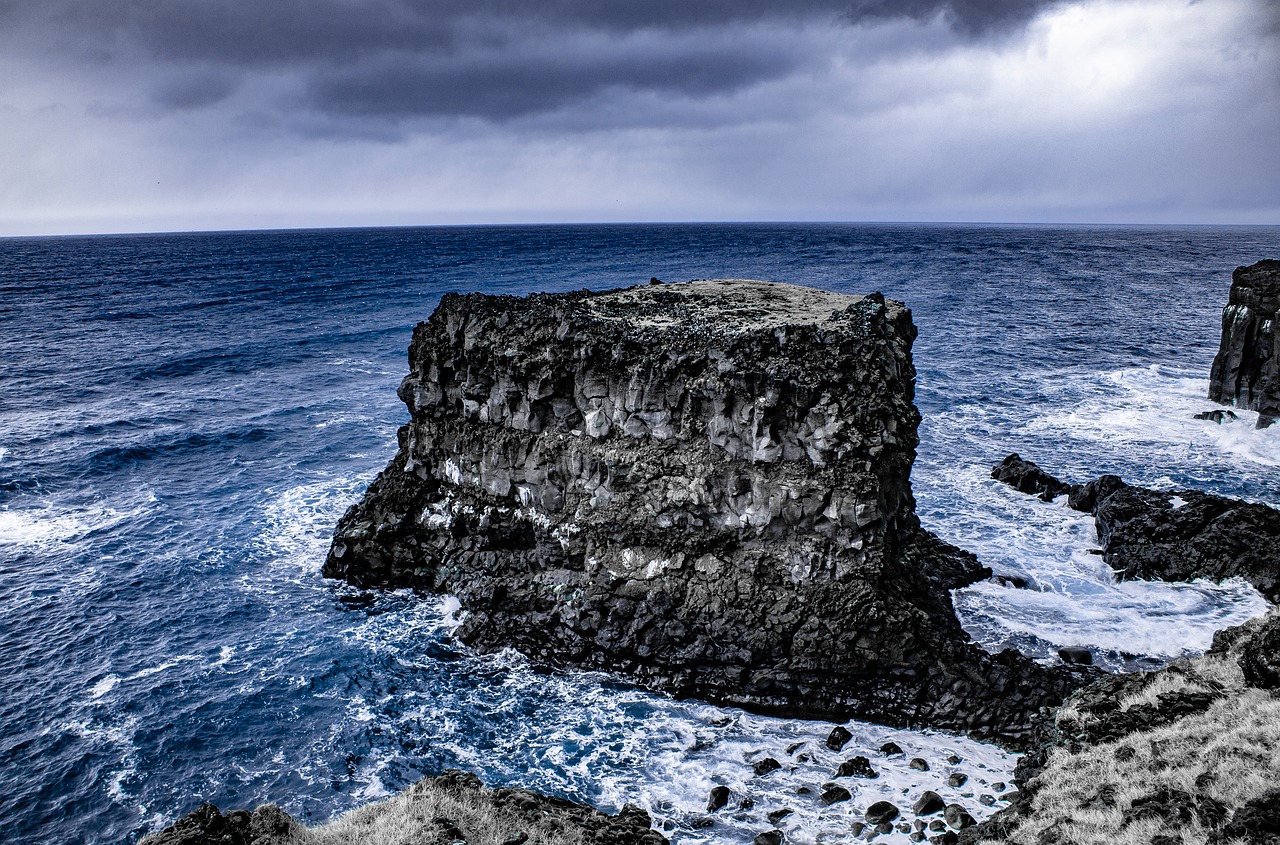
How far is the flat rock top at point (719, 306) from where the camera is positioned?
34250mm

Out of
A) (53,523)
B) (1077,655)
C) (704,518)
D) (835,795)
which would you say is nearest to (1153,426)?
(1077,655)

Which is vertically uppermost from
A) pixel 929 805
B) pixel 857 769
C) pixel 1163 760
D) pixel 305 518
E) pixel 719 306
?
pixel 719 306

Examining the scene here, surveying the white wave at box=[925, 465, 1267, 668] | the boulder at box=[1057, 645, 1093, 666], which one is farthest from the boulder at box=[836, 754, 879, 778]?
the boulder at box=[1057, 645, 1093, 666]

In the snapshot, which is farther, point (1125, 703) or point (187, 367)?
point (187, 367)

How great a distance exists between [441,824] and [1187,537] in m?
36.4

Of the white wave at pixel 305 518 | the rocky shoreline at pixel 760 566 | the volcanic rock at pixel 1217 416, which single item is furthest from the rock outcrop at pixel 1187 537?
the white wave at pixel 305 518

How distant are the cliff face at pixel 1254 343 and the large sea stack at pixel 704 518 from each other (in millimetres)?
34973

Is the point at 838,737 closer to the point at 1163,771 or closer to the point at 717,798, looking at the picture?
the point at 717,798

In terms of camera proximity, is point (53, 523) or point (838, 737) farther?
point (53, 523)

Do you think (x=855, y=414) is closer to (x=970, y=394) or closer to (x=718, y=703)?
(x=718, y=703)

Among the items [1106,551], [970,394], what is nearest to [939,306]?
[970,394]

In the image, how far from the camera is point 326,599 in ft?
121

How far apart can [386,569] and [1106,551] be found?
36.9 meters

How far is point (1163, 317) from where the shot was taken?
336ft
